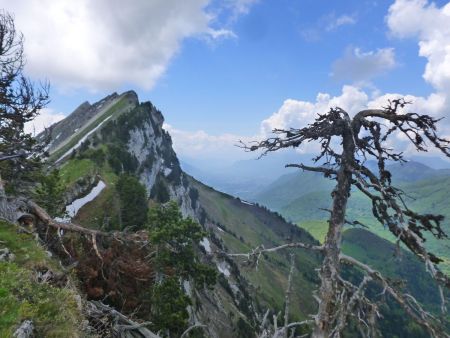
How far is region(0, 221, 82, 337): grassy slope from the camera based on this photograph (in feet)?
29.2

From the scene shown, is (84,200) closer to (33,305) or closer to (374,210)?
(33,305)

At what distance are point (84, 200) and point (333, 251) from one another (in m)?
62.1

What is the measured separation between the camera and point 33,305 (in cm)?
971

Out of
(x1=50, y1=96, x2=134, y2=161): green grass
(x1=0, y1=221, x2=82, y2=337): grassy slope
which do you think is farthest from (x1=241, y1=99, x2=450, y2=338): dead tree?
(x1=50, y1=96, x2=134, y2=161): green grass

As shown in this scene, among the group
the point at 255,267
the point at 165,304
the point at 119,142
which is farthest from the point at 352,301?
the point at 119,142

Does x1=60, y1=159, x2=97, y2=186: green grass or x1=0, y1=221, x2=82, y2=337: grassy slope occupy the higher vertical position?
x1=60, y1=159, x2=97, y2=186: green grass

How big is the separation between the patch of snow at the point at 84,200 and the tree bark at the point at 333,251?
56027 millimetres

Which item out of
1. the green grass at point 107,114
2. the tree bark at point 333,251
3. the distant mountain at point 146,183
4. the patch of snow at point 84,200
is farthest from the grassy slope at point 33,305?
the green grass at point 107,114

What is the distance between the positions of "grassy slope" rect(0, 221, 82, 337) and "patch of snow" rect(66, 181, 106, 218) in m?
50.6

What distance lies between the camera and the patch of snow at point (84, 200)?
2436 inches

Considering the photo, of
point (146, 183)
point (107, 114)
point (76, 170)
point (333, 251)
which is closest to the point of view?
point (333, 251)

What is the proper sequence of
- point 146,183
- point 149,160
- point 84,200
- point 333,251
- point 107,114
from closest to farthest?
point 333,251 < point 84,200 < point 146,183 < point 149,160 < point 107,114

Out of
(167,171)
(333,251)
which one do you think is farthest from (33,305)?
(167,171)

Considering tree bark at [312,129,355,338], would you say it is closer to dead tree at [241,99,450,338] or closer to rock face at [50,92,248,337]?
dead tree at [241,99,450,338]
